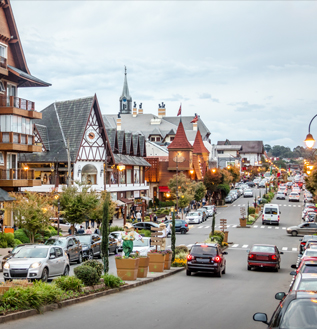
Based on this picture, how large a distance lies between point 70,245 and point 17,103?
17149 mm

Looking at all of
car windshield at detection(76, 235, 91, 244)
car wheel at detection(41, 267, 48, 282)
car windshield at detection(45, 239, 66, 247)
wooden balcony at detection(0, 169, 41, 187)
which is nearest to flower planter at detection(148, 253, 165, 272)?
car windshield at detection(45, 239, 66, 247)

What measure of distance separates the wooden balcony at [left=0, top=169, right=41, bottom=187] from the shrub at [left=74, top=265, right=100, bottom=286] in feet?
80.8

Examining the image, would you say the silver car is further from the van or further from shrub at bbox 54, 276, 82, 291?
the van

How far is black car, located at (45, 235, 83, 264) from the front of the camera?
26859mm

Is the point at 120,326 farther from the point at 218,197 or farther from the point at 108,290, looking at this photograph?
the point at 218,197

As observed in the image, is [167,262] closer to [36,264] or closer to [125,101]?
[36,264]

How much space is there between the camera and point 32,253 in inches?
787

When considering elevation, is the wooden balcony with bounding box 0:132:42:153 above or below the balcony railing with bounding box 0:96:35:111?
below

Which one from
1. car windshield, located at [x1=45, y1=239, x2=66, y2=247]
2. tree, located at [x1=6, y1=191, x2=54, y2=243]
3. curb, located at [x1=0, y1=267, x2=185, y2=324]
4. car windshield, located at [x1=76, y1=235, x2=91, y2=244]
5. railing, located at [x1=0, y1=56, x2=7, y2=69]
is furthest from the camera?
railing, located at [x1=0, y1=56, x2=7, y2=69]

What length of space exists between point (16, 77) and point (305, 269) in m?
31.6

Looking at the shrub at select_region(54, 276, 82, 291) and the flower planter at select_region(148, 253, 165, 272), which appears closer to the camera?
the shrub at select_region(54, 276, 82, 291)

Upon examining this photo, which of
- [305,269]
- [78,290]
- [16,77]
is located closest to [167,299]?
[78,290]

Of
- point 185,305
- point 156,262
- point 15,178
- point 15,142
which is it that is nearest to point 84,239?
point 156,262

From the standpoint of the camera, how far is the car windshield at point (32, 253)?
19.8 metres
